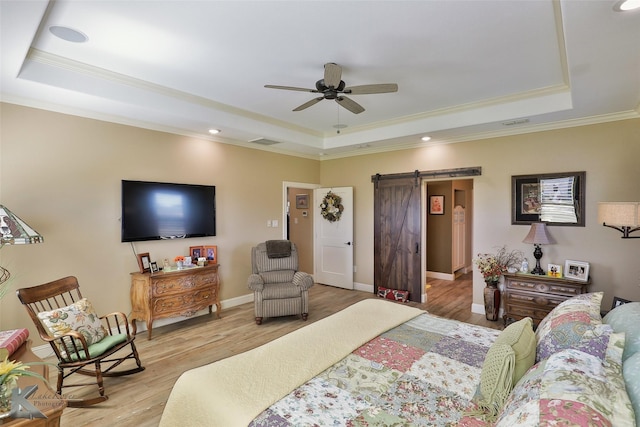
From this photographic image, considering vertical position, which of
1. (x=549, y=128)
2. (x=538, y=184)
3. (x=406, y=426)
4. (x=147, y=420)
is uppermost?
(x=549, y=128)

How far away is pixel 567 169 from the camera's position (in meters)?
3.88

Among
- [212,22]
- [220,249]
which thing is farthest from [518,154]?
[220,249]

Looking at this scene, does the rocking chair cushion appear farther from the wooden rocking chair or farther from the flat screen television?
the flat screen television

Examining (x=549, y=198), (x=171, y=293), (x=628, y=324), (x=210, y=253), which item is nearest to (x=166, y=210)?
(x=210, y=253)

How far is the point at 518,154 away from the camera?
4.23 meters

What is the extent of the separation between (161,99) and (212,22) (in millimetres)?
1586

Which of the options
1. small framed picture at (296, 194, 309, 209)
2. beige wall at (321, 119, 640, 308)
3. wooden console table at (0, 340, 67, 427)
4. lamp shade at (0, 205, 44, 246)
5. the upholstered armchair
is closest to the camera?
wooden console table at (0, 340, 67, 427)

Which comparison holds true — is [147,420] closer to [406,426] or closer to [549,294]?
[406,426]

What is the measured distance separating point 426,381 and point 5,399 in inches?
74.6

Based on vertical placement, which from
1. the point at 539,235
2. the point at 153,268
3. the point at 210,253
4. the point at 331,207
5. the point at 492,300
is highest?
the point at 331,207

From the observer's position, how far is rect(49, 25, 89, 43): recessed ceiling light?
7.56 feet

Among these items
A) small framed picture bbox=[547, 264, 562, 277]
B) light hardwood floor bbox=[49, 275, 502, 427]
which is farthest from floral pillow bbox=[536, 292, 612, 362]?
light hardwood floor bbox=[49, 275, 502, 427]

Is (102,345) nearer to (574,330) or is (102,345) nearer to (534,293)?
(574,330)

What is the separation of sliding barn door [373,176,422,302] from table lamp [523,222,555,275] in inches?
63.0
